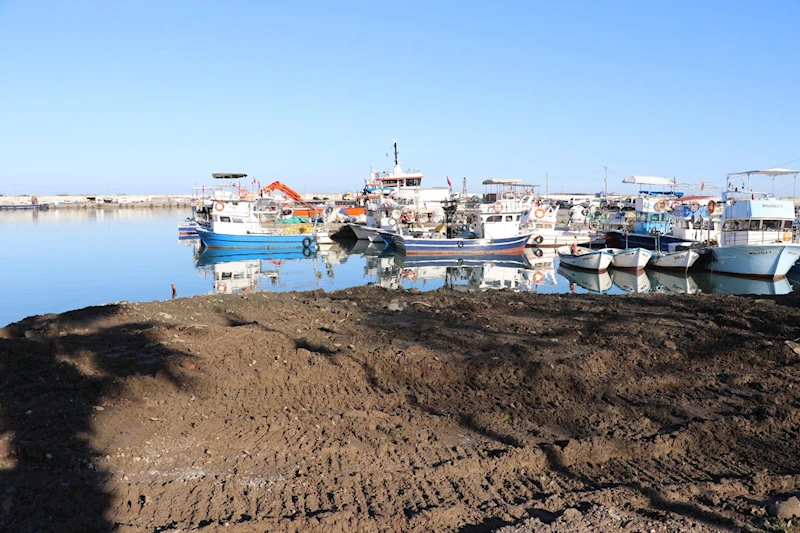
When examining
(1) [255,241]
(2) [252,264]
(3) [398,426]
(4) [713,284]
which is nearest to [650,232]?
(4) [713,284]

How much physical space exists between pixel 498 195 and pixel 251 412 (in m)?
46.0

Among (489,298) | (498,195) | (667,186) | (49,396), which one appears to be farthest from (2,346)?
(667,186)

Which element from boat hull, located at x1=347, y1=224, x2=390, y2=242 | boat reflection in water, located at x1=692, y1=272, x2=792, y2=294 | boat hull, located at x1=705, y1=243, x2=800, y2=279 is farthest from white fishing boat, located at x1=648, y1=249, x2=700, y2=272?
boat hull, located at x1=347, y1=224, x2=390, y2=242

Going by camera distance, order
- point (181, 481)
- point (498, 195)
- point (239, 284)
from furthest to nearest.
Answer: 1. point (498, 195)
2. point (239, 284)
3. point (181, 481)

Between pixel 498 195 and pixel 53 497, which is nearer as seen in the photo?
pixel 53 497

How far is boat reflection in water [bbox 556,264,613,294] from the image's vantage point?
981 inches

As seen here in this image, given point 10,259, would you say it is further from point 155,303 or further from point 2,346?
point 2,346

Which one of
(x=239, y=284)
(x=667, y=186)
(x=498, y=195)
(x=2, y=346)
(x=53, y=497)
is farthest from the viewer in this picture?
(x=667, y=186)

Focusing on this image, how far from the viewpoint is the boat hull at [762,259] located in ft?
80.5

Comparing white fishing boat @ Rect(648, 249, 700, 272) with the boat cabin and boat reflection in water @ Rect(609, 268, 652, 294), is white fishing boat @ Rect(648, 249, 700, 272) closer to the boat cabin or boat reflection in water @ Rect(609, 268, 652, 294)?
boat reflection in water @ Rect(609, 268, 652, 294)

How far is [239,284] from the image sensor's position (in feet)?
85.6

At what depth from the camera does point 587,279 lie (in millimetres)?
27203

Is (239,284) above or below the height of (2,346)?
below

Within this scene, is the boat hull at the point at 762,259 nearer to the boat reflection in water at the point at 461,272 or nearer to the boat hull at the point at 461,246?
the boat reflection in water at the point at 461,272
